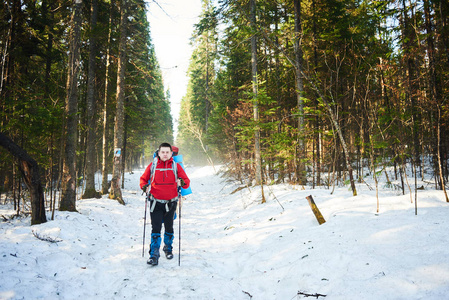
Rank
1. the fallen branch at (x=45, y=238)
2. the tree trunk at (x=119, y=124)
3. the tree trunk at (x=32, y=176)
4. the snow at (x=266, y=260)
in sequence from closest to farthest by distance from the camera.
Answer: the snow at (x=266, y=260), the fallen branch at (x=45, y=238), the tree trunk at (x=32, y=176), the tree trunk at (x=119, y=124)

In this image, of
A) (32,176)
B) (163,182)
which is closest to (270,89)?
(163,182)

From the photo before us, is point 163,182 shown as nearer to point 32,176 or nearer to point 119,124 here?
point 32,176

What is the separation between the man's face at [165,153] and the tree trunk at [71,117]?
12.8 ft

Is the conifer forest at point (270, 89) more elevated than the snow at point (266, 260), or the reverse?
the conifer forest at point (270, 89)

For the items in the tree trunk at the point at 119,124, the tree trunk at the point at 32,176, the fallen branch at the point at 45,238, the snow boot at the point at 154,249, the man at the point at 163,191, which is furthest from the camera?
the tree trunk at the point at 119,124

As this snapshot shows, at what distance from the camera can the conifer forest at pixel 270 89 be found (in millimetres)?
6043

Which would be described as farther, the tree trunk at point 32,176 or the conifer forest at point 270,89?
the conifer forest at point 270,89

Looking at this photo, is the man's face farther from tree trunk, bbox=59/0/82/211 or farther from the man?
tree trunk, bbox=59/0/82/211

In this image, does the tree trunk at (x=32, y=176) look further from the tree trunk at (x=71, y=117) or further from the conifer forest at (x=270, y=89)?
the tree trunk at (x=71, y=117)

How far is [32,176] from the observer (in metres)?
4.54

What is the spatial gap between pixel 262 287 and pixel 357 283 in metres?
1.38

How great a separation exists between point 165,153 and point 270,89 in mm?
11486

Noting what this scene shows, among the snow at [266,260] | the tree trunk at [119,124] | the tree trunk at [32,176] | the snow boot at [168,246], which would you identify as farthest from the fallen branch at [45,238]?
the tree trunk at [119,124]

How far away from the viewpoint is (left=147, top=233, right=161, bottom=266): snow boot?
3920mm
